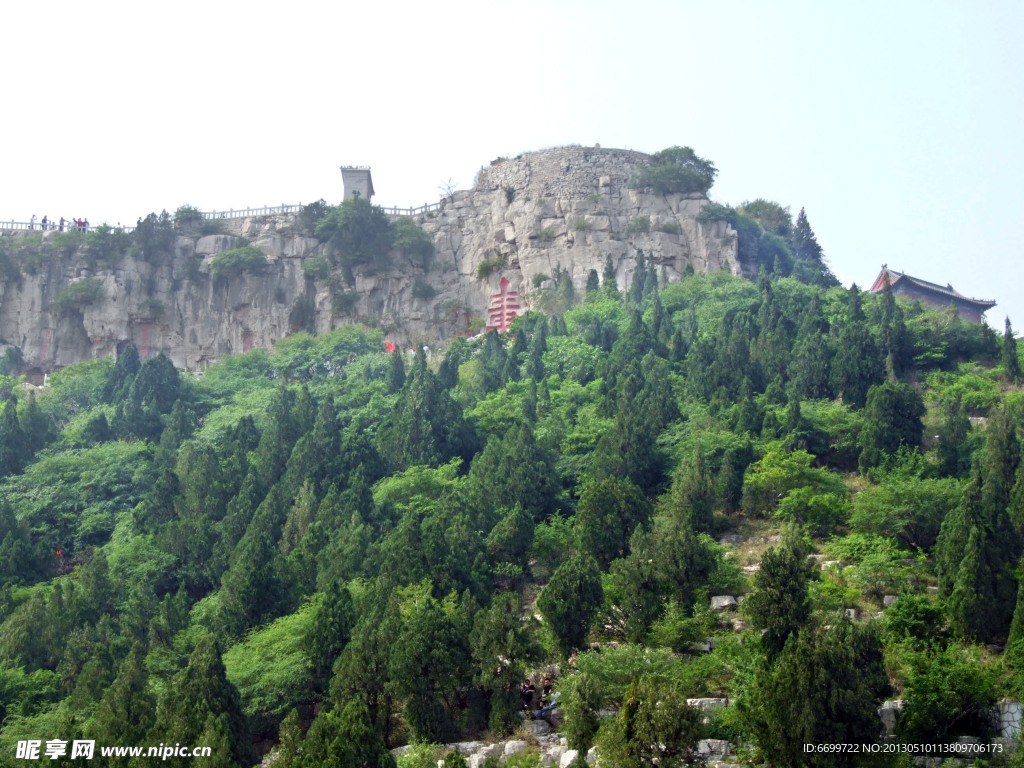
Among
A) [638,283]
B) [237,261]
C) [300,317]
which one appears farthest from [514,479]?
[237,261]

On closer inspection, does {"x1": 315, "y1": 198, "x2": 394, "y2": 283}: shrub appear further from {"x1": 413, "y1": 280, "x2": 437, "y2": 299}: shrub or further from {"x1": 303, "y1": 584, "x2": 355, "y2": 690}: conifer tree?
{"x1": 303, "y1": 584, "x2": 355, "y2": 690}: conifer tree

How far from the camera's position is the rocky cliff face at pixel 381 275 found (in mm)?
48875

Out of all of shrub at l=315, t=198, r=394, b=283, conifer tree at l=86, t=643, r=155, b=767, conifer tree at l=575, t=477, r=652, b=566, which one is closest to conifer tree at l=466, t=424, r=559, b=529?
conifer tree at l=575, t=477, r=652, b=566

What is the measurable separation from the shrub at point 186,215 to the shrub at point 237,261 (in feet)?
7.91

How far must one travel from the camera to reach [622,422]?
94.1 feet

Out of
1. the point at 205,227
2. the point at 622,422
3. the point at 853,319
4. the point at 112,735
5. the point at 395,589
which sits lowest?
the point at 112,735

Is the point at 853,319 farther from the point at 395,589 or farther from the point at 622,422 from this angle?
the point at 395,589

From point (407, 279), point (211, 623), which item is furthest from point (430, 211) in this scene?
point (211, 623)

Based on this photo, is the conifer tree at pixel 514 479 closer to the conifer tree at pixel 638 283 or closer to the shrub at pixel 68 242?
the conifer tree at pixel 638 283

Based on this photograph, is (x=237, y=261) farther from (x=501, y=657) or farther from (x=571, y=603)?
(x=501, y=657)

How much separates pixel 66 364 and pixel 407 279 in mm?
12952

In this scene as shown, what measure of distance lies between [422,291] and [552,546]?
25.4 metres

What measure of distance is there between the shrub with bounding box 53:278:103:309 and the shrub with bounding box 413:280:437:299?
11.5 meters

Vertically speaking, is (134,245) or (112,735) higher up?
(134,245)
